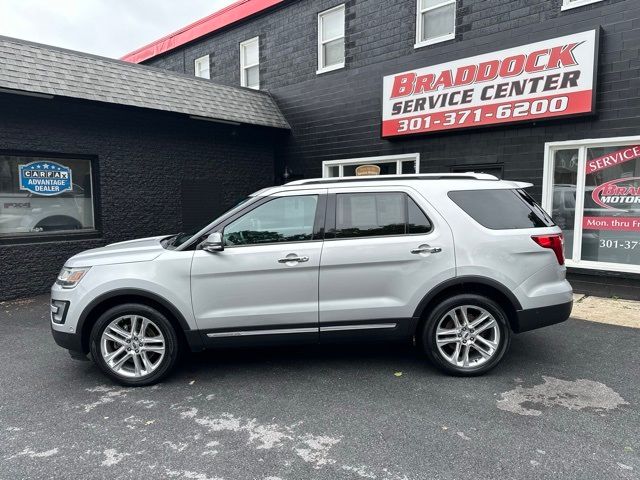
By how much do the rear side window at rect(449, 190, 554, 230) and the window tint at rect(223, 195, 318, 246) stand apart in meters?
1.35

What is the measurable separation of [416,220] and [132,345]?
2789 millimetres

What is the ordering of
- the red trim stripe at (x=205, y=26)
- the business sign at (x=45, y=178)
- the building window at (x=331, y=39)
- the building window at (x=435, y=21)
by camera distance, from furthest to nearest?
the red trim stripe at (x=205, y=26)
the building window at (x=331, y=39)
the building window at (x=435, y=21)
the business sign at (x=45, y=178)

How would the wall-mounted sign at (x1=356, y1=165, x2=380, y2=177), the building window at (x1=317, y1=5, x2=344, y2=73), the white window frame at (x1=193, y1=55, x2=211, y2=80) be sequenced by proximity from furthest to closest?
the white window frame at (x1=193, y1=55, x2=211, y2=80)
the building window at (x1=317, y1=5, x2=344, y2=73)
the wall-mounted sign at (x1=356, y1=165, x2=380, y2=177)

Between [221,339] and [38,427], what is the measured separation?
1.48 meters

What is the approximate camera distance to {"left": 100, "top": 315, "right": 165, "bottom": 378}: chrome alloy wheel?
13.2 feet

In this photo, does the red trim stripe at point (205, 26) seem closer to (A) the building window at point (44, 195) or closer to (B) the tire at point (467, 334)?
(A) the building window at point (44, 195)

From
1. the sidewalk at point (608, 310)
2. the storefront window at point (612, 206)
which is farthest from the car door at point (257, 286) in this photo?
the storefront window at point (612, 206)

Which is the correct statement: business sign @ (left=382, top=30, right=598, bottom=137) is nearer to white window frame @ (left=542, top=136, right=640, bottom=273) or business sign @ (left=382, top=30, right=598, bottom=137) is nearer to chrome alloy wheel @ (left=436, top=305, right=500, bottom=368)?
white window frame @ (left=542, top=136, right=640, bottom=273)

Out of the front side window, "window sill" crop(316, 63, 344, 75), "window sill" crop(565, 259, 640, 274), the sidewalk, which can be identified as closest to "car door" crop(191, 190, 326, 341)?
the front side window

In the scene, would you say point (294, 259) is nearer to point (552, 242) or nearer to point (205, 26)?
point (552, 242)

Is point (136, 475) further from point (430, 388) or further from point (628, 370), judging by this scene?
point (628, 370)

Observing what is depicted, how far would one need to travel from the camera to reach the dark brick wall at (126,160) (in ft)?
24.9

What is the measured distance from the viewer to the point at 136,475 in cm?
277

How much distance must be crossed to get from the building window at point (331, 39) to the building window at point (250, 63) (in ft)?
7.49
